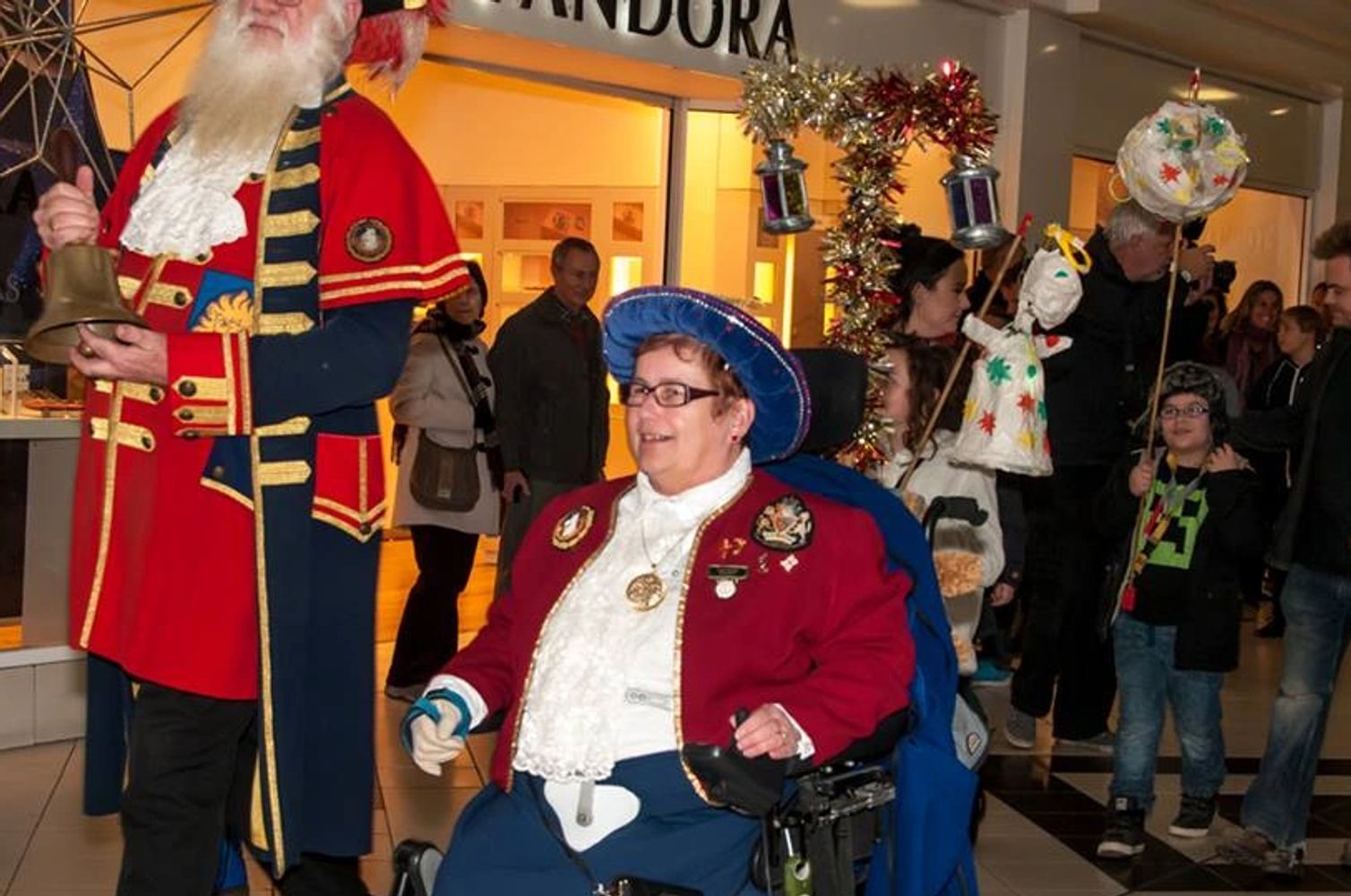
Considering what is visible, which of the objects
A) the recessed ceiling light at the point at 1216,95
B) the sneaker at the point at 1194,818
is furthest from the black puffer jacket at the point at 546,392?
the recessed ceiling light at the point at 1216,95

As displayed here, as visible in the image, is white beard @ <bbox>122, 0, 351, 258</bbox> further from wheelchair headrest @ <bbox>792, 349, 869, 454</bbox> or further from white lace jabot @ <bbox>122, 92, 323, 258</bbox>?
wheelchair headrest @ <bbox>792, 349, 869, 454</bbox>

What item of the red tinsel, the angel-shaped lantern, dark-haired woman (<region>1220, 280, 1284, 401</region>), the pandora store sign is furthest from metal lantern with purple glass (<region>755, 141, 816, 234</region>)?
dark-haired woman (<region>1220, 280, 1284, 401</region>)

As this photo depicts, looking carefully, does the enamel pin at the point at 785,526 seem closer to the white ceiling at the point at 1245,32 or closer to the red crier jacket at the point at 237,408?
the red crier jacket at the point at 237,408

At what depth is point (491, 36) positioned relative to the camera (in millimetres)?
7293

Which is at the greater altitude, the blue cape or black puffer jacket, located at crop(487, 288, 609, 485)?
black puffer jacket, located at crop(487, 288, 609, 485)

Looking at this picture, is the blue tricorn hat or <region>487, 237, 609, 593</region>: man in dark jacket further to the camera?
<region>487, 237, 609, 593</region>: man in dark jacket

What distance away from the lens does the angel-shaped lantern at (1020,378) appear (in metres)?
3.94

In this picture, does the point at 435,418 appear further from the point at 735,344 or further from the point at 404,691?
the point at 735,344

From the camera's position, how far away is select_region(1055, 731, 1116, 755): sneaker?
6.40 metres

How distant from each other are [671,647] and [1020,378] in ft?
4.65

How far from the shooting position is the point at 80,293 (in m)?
2.70

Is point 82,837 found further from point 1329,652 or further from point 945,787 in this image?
point 1329,652

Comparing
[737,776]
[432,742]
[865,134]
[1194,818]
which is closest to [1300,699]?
[1194,818]

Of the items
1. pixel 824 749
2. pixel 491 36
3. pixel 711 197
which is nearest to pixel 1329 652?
pixel 824 749
